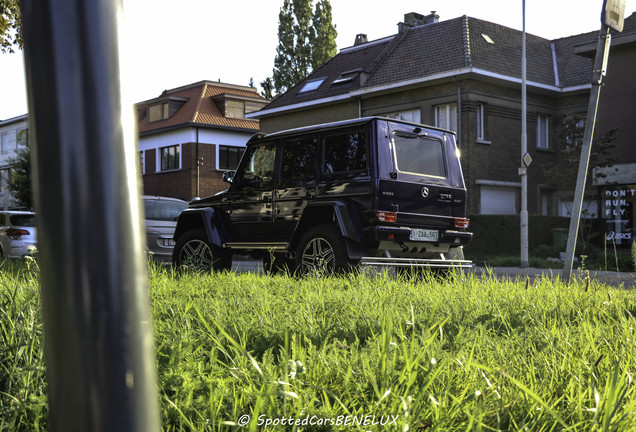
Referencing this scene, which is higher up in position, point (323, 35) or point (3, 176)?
point (323, 35)

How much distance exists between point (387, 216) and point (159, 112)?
4106 centimetres

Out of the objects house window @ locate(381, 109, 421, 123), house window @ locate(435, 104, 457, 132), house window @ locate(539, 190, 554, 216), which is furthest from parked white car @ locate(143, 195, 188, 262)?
house window @ locate(539, 190, 554, 216)

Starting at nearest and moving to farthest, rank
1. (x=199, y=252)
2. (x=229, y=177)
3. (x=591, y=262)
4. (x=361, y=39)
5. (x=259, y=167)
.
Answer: (x=259, y=167) < (x=199, y=252) < (x=229, y=177) < (x=591, y=262) < (x=361, y=39)

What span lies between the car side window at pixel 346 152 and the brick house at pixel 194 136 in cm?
3288

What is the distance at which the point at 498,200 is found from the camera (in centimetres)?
2984

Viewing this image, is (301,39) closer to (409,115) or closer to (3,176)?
(409,115)

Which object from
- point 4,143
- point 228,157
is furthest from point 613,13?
point 4,143

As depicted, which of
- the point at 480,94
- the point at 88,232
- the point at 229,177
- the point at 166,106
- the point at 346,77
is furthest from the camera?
the point at 166,106

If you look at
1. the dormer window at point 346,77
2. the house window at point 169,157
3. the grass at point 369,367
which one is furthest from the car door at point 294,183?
the house window at point 169,157

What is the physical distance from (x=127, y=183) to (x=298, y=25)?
2121 inches

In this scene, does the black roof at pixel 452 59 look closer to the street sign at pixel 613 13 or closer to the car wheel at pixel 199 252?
the car wheel at pixel 199 252

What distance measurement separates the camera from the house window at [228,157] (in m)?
44.6

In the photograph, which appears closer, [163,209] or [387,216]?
[387,216]

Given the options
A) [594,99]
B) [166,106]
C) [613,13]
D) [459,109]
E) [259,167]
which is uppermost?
[166,106]
